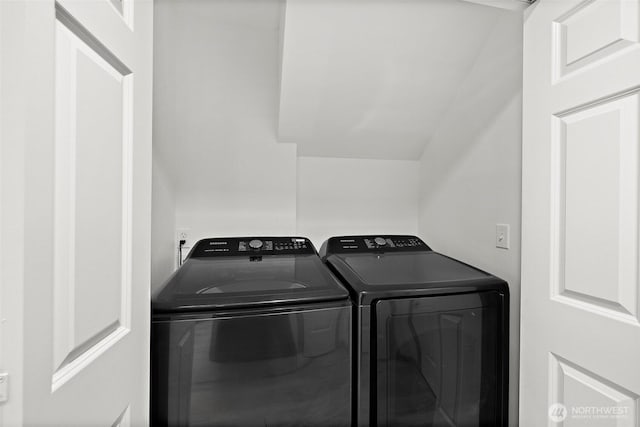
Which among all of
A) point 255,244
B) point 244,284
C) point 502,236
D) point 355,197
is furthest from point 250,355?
point 355,197

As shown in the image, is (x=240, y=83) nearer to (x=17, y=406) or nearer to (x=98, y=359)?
(x=98, y=359)

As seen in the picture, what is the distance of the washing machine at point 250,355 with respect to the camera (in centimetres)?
99

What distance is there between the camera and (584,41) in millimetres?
919

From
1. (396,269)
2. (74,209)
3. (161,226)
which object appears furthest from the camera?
(161,226)

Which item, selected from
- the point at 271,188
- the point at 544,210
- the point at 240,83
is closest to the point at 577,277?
the point at 544,210

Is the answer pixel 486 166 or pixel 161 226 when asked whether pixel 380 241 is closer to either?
pixel 486 166

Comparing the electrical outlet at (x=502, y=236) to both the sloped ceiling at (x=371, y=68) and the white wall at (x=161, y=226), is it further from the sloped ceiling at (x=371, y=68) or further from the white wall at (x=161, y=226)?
the white wall at (x=161, y=226)

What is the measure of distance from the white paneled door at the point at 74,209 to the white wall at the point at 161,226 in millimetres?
653

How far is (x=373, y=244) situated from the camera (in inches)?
74.0

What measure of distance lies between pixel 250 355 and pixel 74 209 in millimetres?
709

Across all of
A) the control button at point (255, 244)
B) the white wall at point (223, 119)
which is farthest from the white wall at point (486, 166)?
the control button at point (255, 244)

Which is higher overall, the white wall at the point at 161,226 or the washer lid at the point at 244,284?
the white wall at the point at 161,226

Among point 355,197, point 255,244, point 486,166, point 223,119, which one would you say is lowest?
point 255,244

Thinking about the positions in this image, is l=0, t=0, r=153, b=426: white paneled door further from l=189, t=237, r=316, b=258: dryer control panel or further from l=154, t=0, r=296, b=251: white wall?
l=154, t=0, r=296, b=251: white wall
